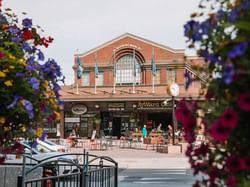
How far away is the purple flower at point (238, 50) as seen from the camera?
237 centimetres

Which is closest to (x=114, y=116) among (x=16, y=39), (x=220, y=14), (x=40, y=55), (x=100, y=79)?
(x=100, y=79)

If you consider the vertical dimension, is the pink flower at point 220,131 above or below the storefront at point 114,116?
below

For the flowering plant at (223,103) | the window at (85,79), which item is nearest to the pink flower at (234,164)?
the flowering plant at (223,103)

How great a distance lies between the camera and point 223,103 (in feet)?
8.66

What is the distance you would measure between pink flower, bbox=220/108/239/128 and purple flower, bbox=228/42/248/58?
0.29 meters

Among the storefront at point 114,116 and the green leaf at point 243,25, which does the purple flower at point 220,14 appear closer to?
the green leaf at point 243,25

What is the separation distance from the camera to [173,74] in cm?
5941

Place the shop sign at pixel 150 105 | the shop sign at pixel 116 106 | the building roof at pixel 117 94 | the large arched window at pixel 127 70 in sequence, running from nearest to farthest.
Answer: the shop sign at pixel 150 105
the building roof at pixel 117 94
the shop sign at pixel 116 106
the large arched window at pixel 127 70

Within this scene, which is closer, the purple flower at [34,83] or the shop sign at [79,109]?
the purple flower at [34,83]

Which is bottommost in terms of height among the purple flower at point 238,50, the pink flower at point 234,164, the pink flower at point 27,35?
the pink flower at point 234,164

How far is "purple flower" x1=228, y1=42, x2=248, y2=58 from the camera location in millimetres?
2369

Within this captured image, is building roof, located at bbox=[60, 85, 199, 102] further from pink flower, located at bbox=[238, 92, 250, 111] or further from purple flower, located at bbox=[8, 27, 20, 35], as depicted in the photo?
pink flower, located at bbox=[238, 92, 250, 111]

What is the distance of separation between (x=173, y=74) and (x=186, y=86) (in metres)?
56.8

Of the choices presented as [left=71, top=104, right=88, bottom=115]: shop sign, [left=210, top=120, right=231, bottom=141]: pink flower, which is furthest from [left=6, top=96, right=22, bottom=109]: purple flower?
[left=71, top=104, right=88, bottom=115]: shop sign
